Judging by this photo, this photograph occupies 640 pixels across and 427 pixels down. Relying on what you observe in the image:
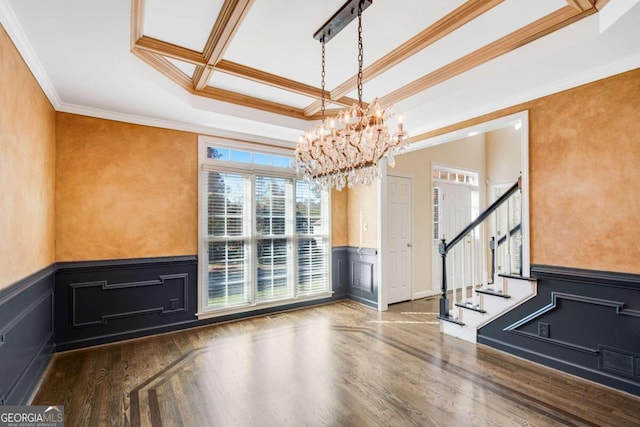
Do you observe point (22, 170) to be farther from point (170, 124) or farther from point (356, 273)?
point (356, 273)

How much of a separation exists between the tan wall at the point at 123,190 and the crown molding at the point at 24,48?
54 centimetres

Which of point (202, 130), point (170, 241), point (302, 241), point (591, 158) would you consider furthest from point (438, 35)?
point (170, 241)

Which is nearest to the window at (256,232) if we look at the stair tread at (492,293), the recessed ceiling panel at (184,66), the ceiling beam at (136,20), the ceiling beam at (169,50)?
the recessed ceiling panel at (184,66)

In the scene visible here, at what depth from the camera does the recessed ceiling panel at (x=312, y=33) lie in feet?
7.08

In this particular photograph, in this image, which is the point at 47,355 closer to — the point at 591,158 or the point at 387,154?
the point at 387,154

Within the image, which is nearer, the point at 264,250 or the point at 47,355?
the point at 47,355

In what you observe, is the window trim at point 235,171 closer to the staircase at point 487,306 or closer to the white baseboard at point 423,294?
the white baseboard at point 423,294

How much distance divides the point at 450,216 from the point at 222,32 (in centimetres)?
522

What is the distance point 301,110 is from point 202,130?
4.48 feet

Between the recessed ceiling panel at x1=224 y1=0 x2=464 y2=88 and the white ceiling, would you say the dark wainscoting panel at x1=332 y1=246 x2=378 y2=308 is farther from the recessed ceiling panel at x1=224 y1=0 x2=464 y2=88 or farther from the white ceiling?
the recessed ceiling panel at x1=224 y1=0 x2=464 y2=88

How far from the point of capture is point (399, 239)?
5.30 metres

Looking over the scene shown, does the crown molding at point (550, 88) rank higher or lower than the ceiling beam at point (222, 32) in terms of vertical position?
lower

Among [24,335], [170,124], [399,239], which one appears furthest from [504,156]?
[24,335]

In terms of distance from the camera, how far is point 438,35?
244 cm
